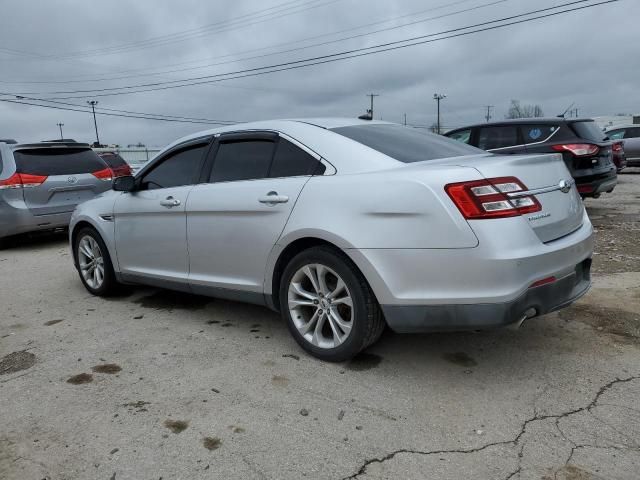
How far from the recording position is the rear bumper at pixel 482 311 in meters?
2.78

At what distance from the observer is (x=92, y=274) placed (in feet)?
17.6

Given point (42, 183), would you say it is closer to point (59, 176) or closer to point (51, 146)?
point (59, 176)

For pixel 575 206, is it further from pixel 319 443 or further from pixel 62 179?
pixel 62 179

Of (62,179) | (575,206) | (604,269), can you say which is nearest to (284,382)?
(575,206)

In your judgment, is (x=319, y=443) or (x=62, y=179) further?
(x=62, y=179)

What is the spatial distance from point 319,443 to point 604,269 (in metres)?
4.18

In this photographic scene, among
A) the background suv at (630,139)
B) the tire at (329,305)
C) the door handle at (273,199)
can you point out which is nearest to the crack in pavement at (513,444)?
Result: the tire at (329,305)

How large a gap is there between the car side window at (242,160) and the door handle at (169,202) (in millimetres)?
362

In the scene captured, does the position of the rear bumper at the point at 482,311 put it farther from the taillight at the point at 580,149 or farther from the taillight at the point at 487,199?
the taillight at the point at 580,149

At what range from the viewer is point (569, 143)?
8180 millimetres

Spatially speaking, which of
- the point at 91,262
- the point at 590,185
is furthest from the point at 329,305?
the point at 590,185

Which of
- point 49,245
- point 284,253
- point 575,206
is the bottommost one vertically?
point 49,245

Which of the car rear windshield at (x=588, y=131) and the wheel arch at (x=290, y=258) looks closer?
the wheel arch at (x=290, y=258)

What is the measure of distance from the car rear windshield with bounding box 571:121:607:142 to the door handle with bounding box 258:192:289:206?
653 cm
